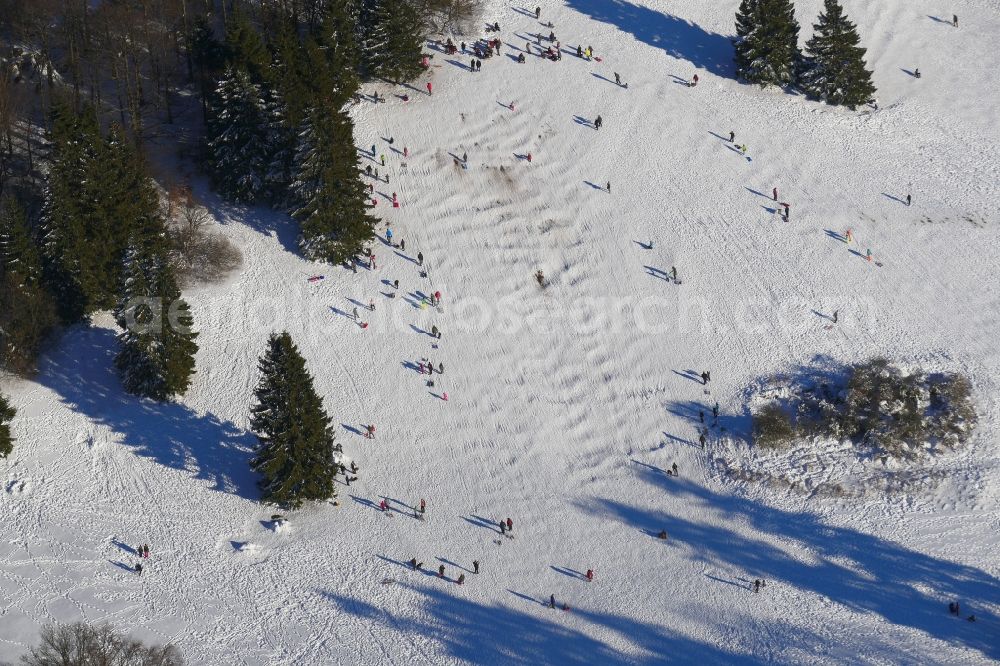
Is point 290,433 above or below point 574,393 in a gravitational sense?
below

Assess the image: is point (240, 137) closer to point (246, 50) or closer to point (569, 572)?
point (246, 50)

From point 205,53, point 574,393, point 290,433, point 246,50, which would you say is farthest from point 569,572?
point 205,53

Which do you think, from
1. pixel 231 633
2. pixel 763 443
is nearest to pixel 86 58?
pixel 231 633

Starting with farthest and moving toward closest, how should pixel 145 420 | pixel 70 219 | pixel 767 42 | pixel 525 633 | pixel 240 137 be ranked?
1. pixel 767 42
2. pixel 240 137
3. pixel 70 219
4. pixel 145 420
5. pixel 525 633

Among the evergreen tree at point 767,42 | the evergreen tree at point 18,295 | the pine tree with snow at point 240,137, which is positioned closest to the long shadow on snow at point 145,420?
the evergreen tree at point 18,295

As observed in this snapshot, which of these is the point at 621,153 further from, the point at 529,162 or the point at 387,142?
the point at 387,142

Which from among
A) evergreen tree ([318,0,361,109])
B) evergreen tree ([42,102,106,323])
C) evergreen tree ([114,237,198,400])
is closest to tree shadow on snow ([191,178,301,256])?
evergreen tree ([318,0,361,109])

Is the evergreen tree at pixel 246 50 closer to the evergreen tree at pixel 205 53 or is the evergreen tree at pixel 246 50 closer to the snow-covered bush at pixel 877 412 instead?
the evergreen tree at pixel 205 53
